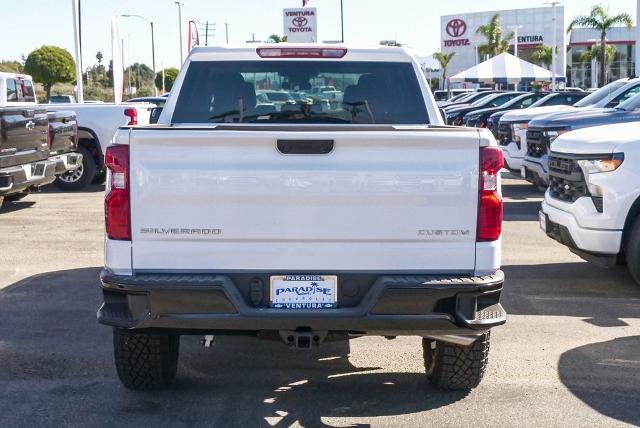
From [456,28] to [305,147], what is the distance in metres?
60.4

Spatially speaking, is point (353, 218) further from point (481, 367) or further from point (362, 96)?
point (362, 96)

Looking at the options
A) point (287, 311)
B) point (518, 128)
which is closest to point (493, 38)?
point (518, 128)

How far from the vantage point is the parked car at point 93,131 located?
651 inches

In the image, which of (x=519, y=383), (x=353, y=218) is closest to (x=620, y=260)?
(x=519, y=383)

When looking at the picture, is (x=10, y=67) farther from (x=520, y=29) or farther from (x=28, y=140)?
(x=28, y=140)

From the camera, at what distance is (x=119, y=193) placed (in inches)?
181

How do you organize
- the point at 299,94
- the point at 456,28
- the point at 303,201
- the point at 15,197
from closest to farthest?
the point at 303,201, the point at 299,94, the point at 15,197, the point at 456,28

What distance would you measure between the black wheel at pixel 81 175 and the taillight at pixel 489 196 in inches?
512

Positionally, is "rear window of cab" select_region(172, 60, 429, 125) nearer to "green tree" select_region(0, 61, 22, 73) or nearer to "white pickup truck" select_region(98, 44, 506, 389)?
"white pickup truck" select_region(98, 44, 506, 389)

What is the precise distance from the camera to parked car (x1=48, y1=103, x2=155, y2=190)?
16.5m

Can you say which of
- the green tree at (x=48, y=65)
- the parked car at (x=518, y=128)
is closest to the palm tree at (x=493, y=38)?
the green tree at (x=48, y=65)

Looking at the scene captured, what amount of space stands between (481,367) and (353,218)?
138 centimetres

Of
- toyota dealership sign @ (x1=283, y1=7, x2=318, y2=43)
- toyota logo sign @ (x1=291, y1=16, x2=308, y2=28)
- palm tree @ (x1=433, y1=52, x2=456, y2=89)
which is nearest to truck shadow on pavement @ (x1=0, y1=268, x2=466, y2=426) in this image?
toyota dealership sign @ (x1=283, y1=7, x2=318, y2=43)

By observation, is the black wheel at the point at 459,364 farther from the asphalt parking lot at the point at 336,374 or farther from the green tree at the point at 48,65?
the green tree at the point at 48,65
